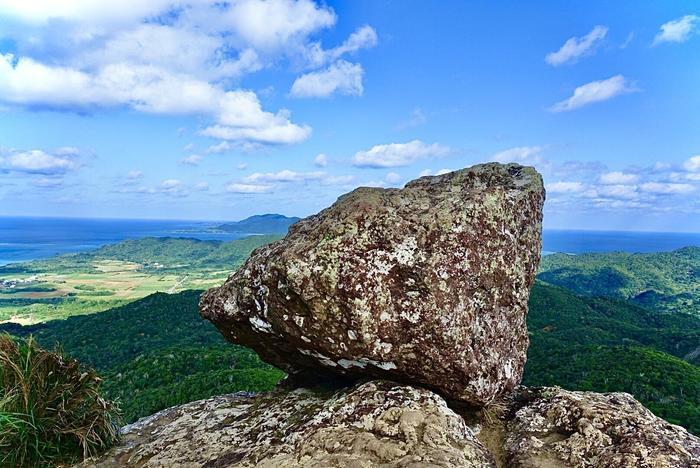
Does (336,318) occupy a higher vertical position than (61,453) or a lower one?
higher

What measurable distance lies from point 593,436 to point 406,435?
277 centimetres

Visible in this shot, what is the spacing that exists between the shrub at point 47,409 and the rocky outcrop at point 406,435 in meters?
→ 0.47

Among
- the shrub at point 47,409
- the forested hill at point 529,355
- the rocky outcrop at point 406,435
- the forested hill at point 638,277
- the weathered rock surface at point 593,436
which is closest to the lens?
the rocky outcrop at point 406,435

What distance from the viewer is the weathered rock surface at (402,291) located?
7.20 m

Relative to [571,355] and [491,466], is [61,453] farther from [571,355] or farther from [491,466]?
[571,355]

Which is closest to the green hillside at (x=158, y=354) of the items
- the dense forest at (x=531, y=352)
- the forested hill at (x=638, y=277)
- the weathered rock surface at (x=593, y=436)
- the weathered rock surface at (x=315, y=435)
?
the dense forest at (x=531, y=352)

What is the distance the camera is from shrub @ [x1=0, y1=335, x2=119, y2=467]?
711cm

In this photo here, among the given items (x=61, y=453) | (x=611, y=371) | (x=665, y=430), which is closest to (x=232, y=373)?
(x=61, y=453)

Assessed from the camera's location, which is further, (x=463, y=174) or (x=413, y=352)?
(x=463, y=174)

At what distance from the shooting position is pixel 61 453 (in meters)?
7.51

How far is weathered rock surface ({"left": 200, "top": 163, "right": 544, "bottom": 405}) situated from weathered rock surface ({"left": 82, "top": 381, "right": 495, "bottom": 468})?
2.28 feet

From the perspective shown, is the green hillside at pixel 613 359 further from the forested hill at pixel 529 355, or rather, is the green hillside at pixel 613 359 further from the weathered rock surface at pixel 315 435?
the weathered rock surface at pixel 315 435

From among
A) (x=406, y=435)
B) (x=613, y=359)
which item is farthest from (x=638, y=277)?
(x=406, y=435)

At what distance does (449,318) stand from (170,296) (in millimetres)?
68844
